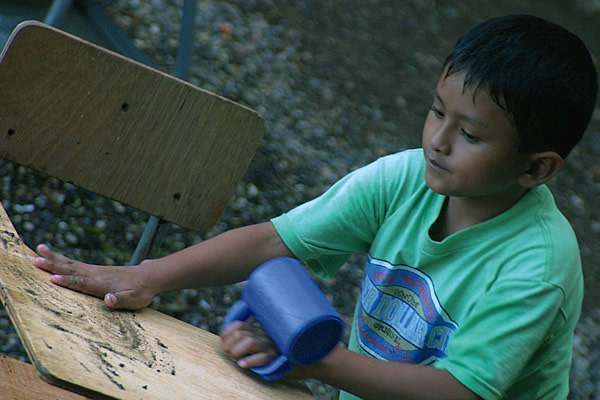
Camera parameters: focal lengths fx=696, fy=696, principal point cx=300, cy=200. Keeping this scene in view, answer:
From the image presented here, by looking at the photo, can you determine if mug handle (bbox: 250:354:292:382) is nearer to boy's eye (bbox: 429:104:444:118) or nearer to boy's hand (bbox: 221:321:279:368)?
boy's hand (bbox: 221:321:279:368)

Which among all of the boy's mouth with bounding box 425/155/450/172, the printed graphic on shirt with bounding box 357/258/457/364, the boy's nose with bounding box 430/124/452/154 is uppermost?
the boy's nose with bounding box 430/124/452/154

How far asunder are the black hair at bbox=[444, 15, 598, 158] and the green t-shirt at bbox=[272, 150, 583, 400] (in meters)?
0.15

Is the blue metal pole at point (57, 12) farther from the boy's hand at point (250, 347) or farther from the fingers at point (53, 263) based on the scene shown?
the boy's hand at point (250, 347)

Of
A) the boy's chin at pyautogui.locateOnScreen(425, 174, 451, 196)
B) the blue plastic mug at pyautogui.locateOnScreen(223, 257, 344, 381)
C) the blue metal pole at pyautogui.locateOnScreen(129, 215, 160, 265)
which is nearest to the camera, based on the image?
the blue plastic mug at pyautogui.locateOnScreen(223, 257, 344, 381)

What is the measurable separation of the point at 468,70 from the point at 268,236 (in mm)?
469

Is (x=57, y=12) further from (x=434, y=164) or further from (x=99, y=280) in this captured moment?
(x=434, y=164)

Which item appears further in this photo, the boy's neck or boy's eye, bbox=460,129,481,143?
the boy's neck

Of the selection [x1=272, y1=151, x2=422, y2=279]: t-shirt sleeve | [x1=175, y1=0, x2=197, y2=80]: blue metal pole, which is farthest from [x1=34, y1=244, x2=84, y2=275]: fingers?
[x1=175, y1=0, x2=197, y2=80]: blue metal pole

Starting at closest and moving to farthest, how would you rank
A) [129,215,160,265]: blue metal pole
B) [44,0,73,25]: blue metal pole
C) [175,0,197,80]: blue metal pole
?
[129,215,160,265]: blue metal pole < [175,0,197,80]: blue metal pole < [44,0,73,25]: blue metal pole

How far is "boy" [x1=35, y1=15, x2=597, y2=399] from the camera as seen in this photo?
1.02 meters

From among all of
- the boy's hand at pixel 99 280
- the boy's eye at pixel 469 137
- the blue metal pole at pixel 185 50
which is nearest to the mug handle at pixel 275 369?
the boy's hand at pixel 99 280

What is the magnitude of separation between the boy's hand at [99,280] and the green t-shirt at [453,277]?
0.31 meters

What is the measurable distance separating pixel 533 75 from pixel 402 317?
1.59 ft

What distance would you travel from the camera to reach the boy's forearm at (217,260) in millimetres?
1171
